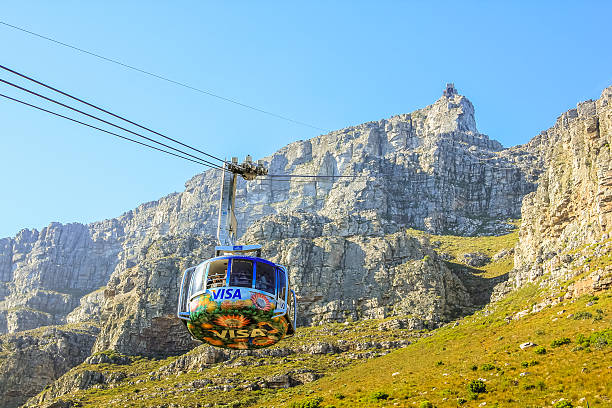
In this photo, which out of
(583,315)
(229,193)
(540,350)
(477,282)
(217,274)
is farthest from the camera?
(477,282)

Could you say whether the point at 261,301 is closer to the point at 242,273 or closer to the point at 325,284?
the point at 242,273

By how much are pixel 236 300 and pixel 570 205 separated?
111726mm

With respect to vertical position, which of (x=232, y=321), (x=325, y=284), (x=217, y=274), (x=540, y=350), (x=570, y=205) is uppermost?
(x=570, y=205)

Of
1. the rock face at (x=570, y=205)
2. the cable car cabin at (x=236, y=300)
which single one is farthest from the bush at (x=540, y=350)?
the cable car cabin at (x=236, y=300)

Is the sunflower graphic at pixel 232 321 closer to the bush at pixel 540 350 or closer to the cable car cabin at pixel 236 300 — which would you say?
the cable car cabin at pixel 236 300

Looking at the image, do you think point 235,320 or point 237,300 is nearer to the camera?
point 237,300

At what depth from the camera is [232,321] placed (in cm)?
3238

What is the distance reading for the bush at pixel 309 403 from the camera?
76188mm

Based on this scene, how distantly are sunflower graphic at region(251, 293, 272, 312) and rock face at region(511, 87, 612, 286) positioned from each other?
264 ft

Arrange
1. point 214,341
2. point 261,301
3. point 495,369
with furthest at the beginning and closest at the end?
point 495,369
point 214,341
point 261,301

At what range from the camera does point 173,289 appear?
172375 mm

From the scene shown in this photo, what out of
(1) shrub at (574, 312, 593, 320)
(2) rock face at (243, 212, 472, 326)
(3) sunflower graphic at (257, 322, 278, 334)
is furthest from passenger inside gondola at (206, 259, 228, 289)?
(2) rock face at (243, 212, 472, 326)

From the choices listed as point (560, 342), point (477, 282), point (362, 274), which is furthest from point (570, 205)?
point (560, 342)

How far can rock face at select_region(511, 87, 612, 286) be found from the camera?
106m
